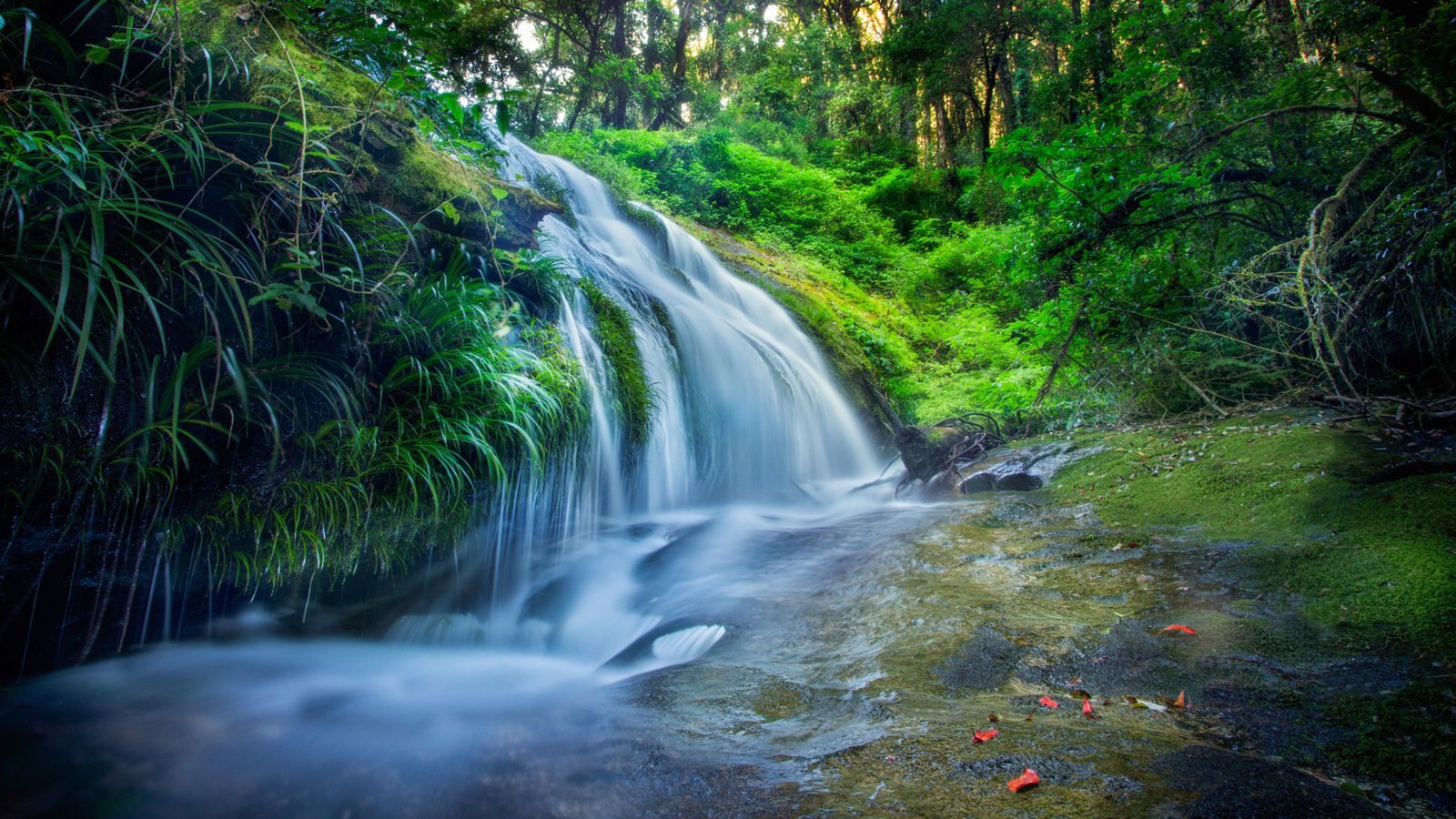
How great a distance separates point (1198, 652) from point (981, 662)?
666 millimetres

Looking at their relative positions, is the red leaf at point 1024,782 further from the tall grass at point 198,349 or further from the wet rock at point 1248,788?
the tall grass at point 198,349

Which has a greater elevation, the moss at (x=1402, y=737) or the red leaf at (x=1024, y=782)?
the red leaf at (x=1024, y=782)

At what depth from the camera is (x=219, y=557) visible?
277cm

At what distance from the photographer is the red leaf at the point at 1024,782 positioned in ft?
4.35

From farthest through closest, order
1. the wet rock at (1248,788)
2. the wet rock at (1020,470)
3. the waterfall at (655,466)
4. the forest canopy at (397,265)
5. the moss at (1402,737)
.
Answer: the wet rock at (1020,470) < the waterfall at (655,466) < the forest canopy at (397,265) < the moss at (1402,737) < the wet rock at (1248,788)

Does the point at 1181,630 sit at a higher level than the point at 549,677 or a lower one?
higher

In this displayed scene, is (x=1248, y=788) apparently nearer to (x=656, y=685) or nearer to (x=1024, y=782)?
(x=1024, y=782)

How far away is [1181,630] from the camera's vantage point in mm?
2180

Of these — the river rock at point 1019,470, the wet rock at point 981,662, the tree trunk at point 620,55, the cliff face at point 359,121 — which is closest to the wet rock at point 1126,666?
the wet rock at point 981,662

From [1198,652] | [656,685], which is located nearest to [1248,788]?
[1198,652]

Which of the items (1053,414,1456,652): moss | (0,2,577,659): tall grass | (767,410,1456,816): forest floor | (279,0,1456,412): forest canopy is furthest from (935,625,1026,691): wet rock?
(279,0,1456,412): forest canopy

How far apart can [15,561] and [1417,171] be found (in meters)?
7.08

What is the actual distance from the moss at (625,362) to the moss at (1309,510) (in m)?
3.28

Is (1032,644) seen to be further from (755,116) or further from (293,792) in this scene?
(755,116)
